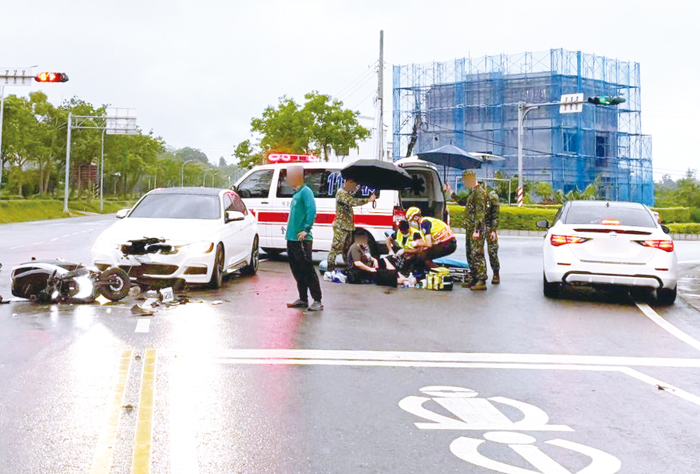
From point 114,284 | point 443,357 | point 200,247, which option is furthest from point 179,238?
point 443,357

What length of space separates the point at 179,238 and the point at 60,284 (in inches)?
74.8

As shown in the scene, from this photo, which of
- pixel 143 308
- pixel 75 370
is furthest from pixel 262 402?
pixel 143 308

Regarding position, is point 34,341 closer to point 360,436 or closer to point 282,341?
point 282,341

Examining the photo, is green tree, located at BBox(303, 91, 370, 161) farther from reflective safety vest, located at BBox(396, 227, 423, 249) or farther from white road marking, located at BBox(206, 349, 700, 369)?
white road marking, located at BBox(206, 349, 700, 369)

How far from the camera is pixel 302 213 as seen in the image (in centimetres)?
957

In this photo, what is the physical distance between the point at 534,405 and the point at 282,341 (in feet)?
9.86

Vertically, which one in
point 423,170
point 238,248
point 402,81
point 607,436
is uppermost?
point 402,81

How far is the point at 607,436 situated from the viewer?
489 centimetres

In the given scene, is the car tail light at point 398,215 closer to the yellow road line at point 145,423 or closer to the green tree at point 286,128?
the yellow road line at point 145,423

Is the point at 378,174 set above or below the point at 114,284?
above

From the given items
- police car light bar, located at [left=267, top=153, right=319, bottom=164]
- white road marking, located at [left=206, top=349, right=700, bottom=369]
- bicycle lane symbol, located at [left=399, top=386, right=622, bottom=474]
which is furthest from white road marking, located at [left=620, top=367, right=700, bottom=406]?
police car light bar, located at [left=267, top=153, right=319, bottom=164]

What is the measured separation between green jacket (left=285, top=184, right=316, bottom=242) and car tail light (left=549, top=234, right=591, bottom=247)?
147 inches

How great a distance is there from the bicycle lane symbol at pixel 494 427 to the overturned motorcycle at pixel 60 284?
18.4 ft

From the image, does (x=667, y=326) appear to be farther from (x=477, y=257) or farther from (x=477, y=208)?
(x=477, y=208)
